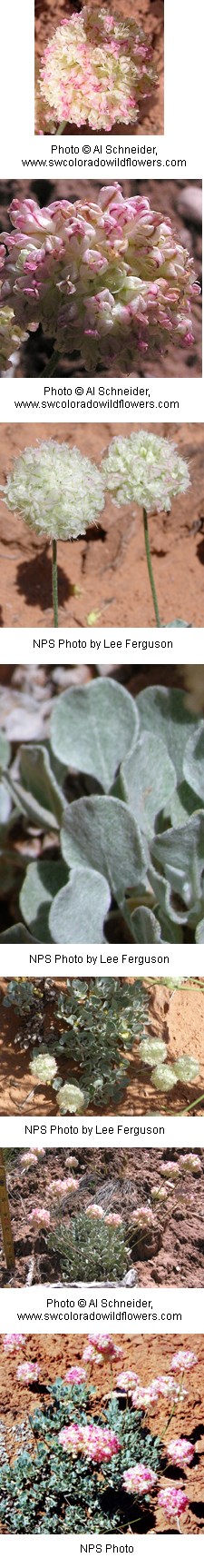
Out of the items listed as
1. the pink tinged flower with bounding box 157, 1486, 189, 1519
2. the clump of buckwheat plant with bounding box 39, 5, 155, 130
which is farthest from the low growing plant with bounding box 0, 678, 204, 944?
the clump of buckwheat plant with bounding box 39, 5, 155, 130

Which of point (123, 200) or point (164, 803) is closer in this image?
point (123, 200)

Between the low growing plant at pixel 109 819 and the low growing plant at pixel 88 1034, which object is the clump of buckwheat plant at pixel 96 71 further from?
the low growing plant at pixel 88 1034

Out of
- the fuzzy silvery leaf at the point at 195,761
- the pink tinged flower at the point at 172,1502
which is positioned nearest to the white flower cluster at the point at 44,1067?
the fuzzy silvery leaf at the point at 195,761

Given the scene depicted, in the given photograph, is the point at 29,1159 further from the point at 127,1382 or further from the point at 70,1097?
the point at 127,1382

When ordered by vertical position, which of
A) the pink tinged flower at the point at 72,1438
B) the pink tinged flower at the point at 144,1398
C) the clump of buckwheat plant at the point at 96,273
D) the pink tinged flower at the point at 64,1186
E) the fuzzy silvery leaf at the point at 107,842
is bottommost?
the pink tinged flower at the point at 72,1438

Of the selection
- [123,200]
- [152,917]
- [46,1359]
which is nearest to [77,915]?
[152,917]

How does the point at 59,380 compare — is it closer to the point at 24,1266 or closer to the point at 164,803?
the point at 164,803
